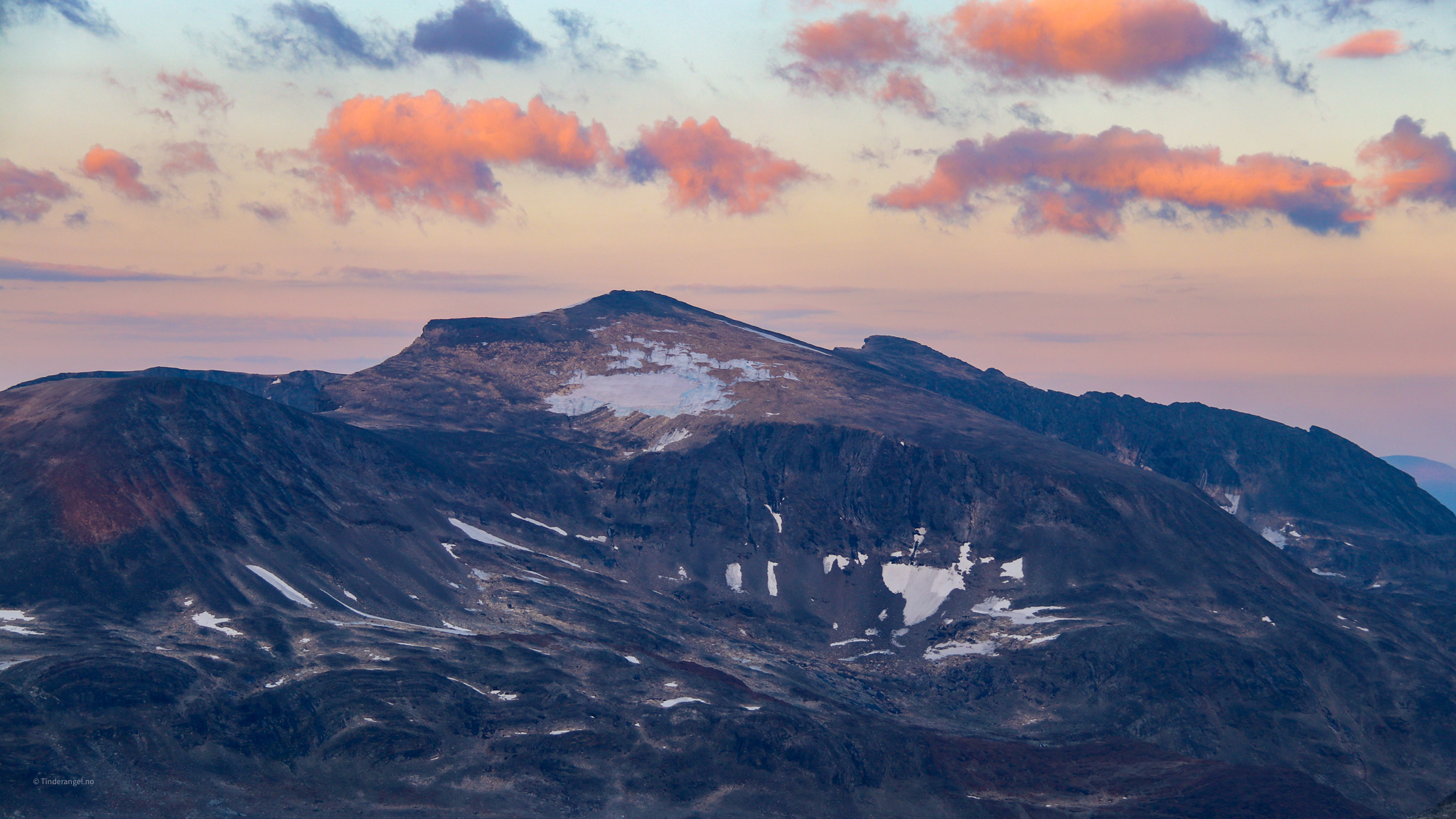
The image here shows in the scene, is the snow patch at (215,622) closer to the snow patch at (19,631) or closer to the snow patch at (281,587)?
the snow patch at (281,587)

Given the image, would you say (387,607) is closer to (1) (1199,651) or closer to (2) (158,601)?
(2) (158,601)

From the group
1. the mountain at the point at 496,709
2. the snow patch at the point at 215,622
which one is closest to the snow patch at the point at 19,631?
the mountain at the point at 496,709

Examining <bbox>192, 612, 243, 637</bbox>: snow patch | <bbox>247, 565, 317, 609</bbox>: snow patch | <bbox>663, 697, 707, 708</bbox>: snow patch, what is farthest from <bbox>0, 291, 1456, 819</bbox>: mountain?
<bbox>247, 565, 317, 609</bbox>: snow patch

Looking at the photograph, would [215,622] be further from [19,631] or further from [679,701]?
[679,701]

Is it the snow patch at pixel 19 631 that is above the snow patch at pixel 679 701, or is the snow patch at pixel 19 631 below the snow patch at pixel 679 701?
above

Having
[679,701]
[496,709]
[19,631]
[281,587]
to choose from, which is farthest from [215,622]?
[679,701]

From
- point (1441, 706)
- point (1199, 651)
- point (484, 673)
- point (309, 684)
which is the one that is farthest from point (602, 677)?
point (1441, 706)
